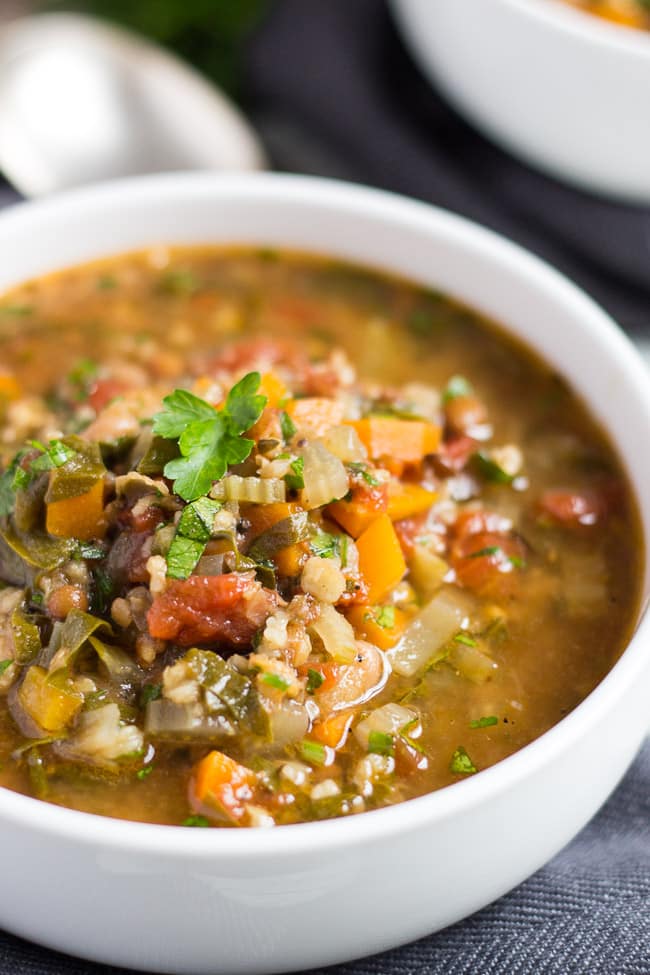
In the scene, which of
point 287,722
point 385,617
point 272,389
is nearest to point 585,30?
point 272,389

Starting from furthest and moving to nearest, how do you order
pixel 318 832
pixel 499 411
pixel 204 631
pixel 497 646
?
1. pixel 499 411
2. pixel 497 646
3. pixel 204 631
4. pixel 318 832

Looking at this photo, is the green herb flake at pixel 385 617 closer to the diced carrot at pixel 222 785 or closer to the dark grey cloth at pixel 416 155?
the diced carrot at pixel 222 785

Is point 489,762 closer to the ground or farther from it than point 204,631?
closer to the ground

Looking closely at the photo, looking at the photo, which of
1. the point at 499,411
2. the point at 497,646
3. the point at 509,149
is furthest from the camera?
the point at 509,149

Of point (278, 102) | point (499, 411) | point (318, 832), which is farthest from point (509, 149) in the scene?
point (318, 832)

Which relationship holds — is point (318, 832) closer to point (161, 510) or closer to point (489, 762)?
point (489, 762)

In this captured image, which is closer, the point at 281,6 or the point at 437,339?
the point at 437,339
